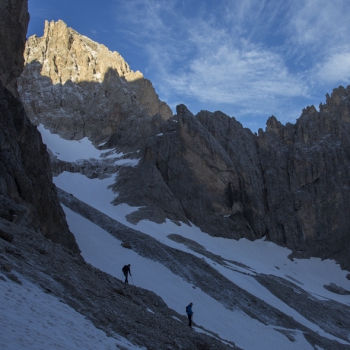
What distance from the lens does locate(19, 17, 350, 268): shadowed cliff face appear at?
76.0m

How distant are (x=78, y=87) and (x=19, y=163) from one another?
105 meters

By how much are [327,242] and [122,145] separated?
182ft

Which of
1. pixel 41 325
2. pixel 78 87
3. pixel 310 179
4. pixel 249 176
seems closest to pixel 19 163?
pixel 41 325

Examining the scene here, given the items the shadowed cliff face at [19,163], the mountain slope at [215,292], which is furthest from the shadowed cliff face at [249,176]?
the shadowed cliff face at [19,163]

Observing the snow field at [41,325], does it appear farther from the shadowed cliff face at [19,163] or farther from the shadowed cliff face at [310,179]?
the shadowed cliff face at [310,179]

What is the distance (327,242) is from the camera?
76.2 meters

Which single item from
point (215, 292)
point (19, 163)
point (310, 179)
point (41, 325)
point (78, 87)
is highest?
point (78, 87)

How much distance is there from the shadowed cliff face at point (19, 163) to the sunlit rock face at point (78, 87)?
77.5 meters

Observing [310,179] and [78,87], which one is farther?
[78,87]

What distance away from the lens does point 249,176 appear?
85.9 metres

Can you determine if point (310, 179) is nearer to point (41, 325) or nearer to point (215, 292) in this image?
point (215, 292)

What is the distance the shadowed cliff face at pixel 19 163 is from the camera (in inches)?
937

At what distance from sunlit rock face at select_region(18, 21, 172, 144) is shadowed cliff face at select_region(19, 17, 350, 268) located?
585 inches

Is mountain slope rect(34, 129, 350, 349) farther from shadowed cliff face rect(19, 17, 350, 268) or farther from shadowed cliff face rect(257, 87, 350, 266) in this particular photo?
shadowed cliff face rect(257, 87, 350, 266)
